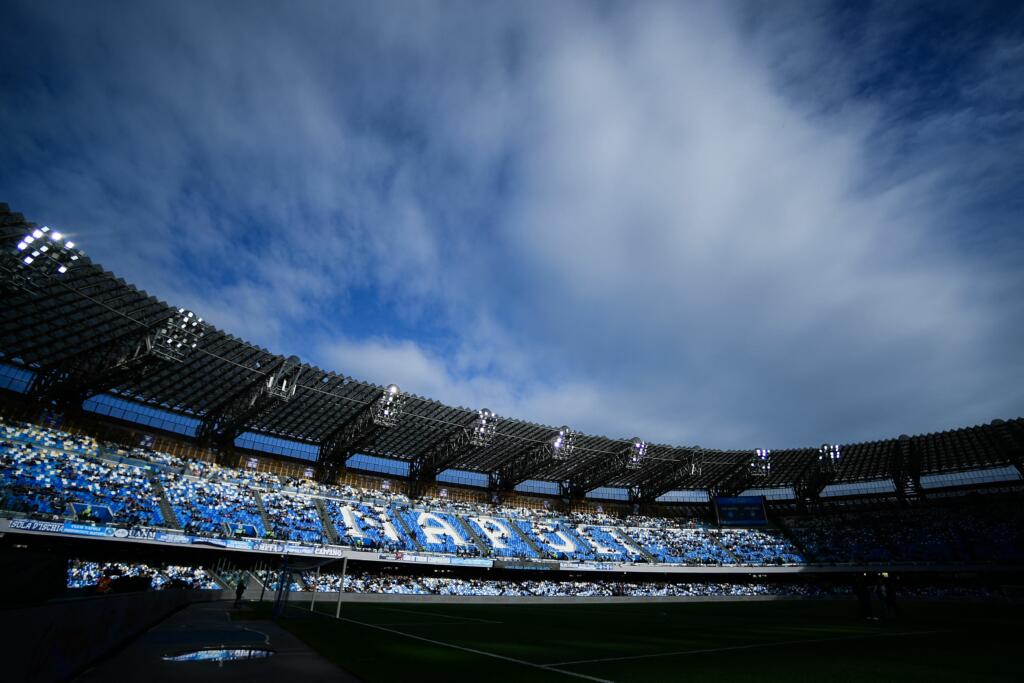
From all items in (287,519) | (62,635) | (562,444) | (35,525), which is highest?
(562,444)

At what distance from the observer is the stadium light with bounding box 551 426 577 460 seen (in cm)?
5491

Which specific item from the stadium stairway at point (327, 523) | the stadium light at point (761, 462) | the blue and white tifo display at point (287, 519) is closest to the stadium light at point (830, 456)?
the stadium light at point (761, 462)

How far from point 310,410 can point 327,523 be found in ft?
36.8

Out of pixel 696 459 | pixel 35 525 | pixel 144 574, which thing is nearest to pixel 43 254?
pixel 35 525

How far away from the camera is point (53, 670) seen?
6402mm

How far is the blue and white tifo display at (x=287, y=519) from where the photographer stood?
32.2 metres

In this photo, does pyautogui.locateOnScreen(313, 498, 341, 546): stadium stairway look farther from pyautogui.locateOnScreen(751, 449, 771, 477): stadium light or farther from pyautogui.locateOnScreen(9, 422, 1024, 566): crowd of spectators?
pyautogui.locateOnScreen(751, 449, 771, 477): stadium light

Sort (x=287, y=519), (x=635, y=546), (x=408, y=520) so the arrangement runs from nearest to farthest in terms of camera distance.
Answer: (x=287, y=519), (x=408, y=520), (x=635, y=546)

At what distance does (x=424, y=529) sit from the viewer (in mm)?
50906

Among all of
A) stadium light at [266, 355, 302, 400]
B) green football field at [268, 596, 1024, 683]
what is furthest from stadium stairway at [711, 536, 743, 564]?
stadium light at [266, 355, 302, 400]

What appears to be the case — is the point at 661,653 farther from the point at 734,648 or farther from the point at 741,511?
the point at 741,511

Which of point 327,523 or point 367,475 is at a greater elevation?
→ point 367,475

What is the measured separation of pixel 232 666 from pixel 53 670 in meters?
3.76

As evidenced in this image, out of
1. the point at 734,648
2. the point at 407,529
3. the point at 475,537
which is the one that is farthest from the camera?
the point at 475,537
